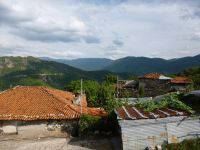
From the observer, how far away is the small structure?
68.8ft

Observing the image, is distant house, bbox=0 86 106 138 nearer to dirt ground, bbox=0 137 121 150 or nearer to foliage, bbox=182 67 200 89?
dirt ground, bbox=0 137 121 150

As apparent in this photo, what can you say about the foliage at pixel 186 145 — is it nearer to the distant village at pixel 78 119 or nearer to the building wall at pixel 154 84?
the distant village at pixel 78 119

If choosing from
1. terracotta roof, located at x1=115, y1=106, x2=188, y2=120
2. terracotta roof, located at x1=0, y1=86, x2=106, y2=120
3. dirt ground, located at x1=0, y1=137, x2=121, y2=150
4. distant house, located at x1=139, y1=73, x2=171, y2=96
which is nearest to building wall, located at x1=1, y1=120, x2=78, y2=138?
terracotta roof, located at x1=0, y1=86, x2=106, y2=120

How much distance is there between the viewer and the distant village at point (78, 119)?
68.9 ft

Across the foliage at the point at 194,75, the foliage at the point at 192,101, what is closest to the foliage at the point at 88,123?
the foliage at the point at 192,101

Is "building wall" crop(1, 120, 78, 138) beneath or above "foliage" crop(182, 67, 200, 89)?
beneath

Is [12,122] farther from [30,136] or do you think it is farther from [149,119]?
[149,119]

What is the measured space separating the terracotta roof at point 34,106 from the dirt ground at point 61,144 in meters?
2.30

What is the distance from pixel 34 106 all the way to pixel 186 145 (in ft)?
50.5

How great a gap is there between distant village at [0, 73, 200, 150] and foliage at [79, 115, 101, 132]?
1.29ft

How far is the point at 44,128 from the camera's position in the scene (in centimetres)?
2842

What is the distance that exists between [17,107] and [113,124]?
361 inches

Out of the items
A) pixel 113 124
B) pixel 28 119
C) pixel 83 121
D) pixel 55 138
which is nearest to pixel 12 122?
pixel 28 119

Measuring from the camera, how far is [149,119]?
2095 cm
